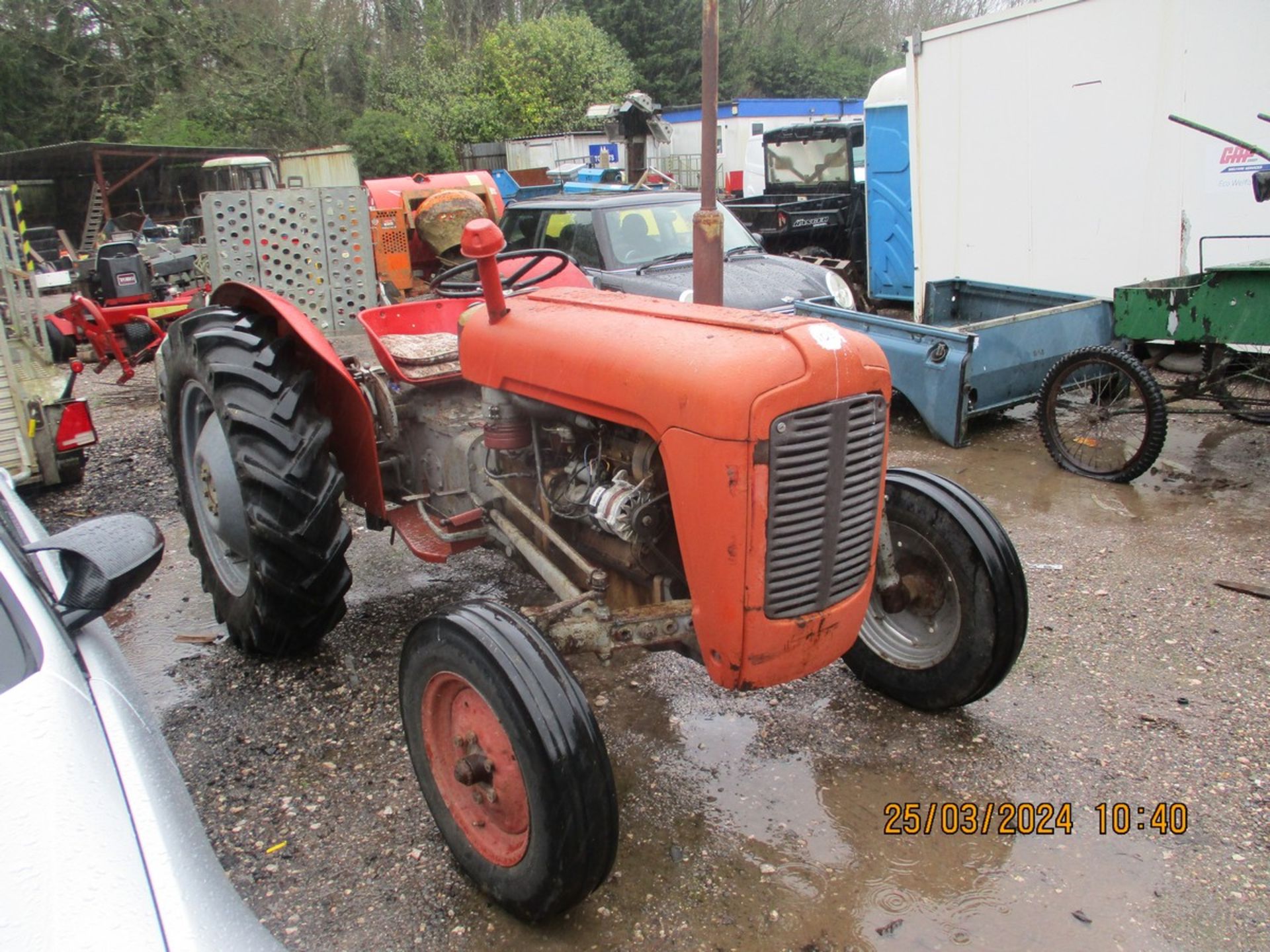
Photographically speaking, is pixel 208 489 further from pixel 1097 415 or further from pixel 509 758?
pixel 1097 415

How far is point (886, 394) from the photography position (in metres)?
2.34

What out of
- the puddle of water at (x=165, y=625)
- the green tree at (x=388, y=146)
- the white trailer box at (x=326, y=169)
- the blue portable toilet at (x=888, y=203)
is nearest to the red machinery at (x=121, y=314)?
the puddle of water at (x=165, y=625)

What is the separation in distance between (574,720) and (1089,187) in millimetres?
6755

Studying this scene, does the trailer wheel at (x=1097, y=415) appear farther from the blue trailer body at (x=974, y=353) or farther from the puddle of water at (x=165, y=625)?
the puddle of water at (x=165, y=625)

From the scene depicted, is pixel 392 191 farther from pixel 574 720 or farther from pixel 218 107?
pixel 218 107

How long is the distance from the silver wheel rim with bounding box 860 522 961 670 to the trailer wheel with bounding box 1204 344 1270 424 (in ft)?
11.1

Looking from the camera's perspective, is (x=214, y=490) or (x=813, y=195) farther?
(x=813, y=195)

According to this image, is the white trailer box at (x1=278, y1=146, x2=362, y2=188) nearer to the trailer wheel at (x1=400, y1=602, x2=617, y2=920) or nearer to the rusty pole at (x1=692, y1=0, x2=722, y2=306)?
the rusty pole at (x1=692, y1=0, x2=722, y2=306)

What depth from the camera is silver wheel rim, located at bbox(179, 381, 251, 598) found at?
3428mm

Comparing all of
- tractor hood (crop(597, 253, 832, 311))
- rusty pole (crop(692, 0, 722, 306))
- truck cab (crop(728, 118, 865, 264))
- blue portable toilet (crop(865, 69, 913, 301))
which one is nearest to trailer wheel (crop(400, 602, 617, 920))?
rusty pole (crop(692, 0, 722, 306))

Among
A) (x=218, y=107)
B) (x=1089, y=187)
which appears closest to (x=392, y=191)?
(x=1089, y=187)


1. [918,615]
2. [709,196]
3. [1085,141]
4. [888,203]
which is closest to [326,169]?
[888,203]

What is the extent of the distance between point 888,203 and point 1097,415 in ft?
15.9

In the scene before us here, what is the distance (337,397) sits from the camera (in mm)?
3453
